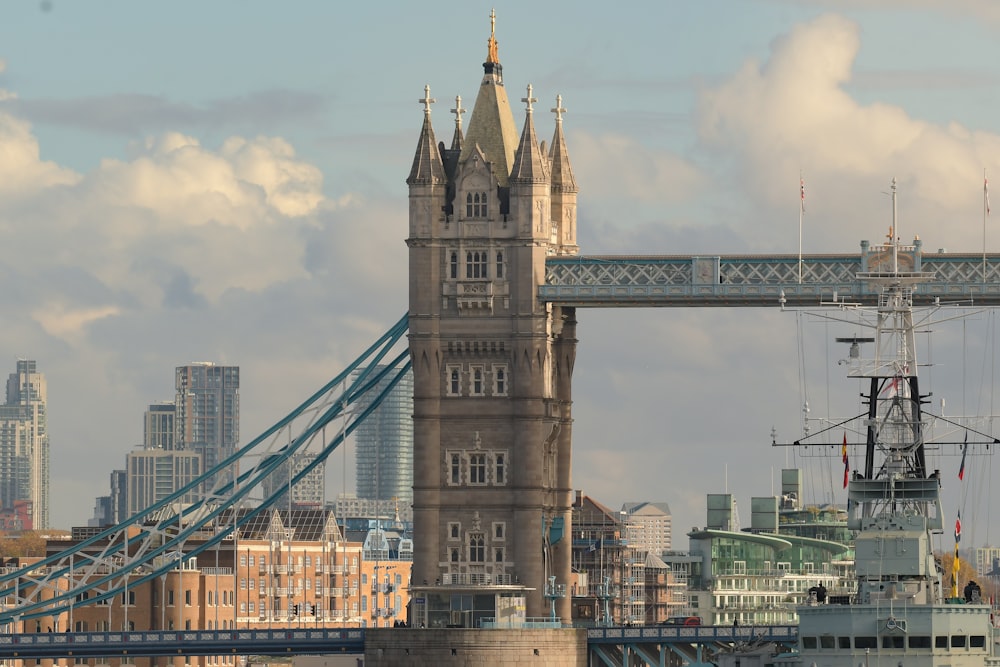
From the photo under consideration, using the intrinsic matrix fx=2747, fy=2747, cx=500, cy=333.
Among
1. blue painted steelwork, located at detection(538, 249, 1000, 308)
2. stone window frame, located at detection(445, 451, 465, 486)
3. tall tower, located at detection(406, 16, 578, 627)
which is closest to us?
blue painted steelwork, located at detection(538, 249, 1000, 308)

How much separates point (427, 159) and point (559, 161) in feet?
30.5

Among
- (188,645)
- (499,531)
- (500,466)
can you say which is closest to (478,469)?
(500,466)

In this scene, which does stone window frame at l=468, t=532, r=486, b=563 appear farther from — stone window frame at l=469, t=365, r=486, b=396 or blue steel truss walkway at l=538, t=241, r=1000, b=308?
blue steel truss walkway at l=538, t=241, r=1000, b=308

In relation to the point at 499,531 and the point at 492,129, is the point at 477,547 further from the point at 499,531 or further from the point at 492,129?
the point at 492,129

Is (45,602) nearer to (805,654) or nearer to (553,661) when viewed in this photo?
(553,661)

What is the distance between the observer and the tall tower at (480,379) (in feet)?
513

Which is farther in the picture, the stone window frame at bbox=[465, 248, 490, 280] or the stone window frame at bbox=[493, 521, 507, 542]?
the stone window frame at bbox=[465, 248, 490, 280]

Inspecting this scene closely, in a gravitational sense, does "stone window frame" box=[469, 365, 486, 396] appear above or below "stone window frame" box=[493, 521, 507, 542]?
above

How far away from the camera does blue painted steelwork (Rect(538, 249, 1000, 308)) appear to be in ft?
505

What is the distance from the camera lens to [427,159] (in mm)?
159125

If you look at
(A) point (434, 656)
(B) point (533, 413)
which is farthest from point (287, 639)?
(B) point (533, 413)

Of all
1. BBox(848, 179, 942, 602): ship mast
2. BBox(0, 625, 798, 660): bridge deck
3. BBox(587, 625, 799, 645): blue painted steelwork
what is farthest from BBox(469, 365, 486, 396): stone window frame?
BBox(848, 179, 942, 602): ship mast

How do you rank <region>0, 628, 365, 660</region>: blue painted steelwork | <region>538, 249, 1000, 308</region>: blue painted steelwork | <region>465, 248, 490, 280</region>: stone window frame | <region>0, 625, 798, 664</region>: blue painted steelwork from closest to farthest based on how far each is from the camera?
<region>538, 249, 1000, 308</region>: blue painted steelwork, <region>0, 625, 798, 664</region>: blue painted steelwork, <region>0, 628, 365, 660</region>: blue painted steelwork, <region>465, 248, 490, 280</region>: stone window frame

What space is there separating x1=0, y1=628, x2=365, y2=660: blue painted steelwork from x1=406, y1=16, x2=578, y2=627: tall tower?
5.60 m
